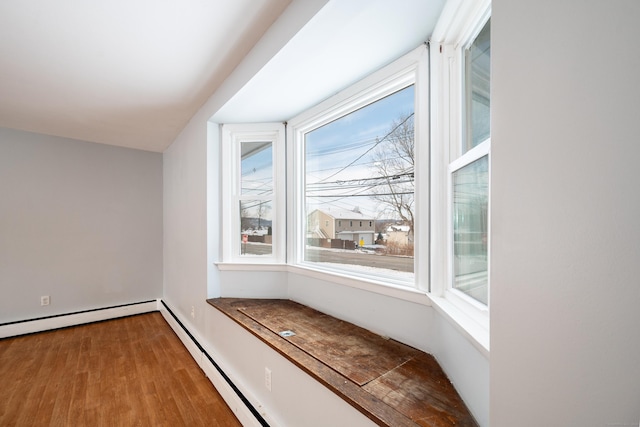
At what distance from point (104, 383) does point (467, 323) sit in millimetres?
2861

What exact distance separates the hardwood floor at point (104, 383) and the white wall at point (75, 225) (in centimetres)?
57

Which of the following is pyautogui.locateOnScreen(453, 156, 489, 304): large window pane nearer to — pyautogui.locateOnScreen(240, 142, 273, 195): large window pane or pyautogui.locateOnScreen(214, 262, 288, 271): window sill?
pyautogui.locateOnScreen(214, 262, 288, 271): window sill

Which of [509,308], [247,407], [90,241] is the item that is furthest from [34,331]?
[509,308]

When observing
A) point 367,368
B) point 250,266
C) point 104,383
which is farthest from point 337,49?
point 104,383

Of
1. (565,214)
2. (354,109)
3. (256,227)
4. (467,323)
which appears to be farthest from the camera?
(256,227)

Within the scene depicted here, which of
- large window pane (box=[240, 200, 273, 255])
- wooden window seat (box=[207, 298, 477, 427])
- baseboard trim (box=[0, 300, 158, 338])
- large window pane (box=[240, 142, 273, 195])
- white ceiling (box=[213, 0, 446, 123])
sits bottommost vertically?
baseboard trim (box=[0, 300, 158, 338])

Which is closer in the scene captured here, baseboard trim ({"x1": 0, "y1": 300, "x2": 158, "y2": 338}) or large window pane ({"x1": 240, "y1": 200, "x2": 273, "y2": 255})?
large window pane ({"x1": 240, "y1": 200, "x2": 273, "y2": 255})

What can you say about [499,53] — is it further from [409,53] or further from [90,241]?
[90,241]

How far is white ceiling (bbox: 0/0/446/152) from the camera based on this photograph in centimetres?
130

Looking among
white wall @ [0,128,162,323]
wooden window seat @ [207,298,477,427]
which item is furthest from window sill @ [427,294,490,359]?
white wall @ [0,128,162,323]

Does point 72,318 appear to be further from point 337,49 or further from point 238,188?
point 337,49

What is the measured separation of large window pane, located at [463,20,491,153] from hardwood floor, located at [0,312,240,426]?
226 centimetres

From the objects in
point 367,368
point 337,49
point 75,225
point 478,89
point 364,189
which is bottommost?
point 367,368

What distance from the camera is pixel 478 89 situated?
3.64ft
